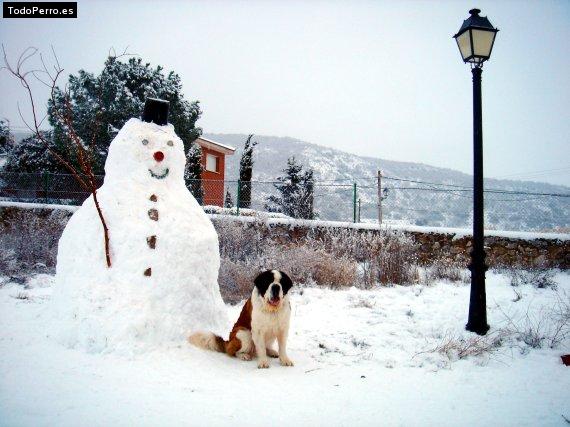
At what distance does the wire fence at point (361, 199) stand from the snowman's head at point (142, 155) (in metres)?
7.52

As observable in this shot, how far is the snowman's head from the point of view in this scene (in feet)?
14.3

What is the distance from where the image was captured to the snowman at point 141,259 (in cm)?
370

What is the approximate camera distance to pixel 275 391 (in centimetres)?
321

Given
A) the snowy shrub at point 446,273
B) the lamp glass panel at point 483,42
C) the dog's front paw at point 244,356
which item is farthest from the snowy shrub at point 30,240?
the lamp glass panel at point 483,42

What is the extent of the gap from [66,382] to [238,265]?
4695mm

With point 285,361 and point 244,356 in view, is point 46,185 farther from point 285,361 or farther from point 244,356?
point 285,361

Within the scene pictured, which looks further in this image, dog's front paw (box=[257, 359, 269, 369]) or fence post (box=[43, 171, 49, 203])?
fence post (box=[43, 171, 49, 203])

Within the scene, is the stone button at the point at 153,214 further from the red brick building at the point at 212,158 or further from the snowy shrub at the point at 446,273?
the red brick building at the point at 212,158

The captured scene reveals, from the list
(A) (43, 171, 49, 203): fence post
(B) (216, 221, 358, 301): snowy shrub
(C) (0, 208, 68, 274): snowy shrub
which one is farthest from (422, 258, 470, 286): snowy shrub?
(A) (43, 171, 49, 203): fence post

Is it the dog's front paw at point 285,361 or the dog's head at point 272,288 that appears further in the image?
the dog's front paw at point 285,361

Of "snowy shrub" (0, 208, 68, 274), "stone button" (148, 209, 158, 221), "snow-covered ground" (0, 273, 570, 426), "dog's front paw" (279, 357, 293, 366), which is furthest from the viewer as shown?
"snowy shrub" (0, 208, 68, 274)

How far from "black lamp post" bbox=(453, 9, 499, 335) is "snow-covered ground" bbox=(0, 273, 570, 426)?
31 cm

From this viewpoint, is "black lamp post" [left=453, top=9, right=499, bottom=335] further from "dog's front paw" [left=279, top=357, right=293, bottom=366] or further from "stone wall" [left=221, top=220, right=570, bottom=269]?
"stone wall" [left=221, top=220, right=570, bottom=269]

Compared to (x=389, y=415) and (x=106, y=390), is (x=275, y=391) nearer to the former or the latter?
(x=389, y=415)
